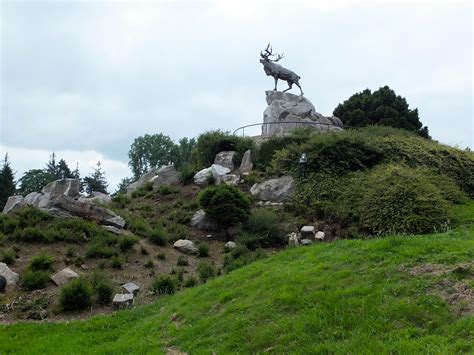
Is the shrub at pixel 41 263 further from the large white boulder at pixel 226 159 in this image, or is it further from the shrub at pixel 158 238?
the large white boulder at pixel 226 159

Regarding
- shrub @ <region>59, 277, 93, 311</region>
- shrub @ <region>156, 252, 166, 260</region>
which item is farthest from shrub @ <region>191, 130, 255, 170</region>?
shrub @ <region>59, 277, 93, 311</region>

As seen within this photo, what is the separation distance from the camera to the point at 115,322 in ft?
30.0

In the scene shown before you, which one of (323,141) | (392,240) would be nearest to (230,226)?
(323,141)

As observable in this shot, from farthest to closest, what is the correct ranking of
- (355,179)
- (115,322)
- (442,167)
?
1. (442,167)
2. (355,179)
3. (115,322)

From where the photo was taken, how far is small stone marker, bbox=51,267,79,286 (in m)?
11.0

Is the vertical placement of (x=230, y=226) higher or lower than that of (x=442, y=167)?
lower

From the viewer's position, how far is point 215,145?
83.3ft

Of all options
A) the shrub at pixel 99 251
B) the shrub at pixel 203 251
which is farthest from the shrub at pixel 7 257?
the shrub at pixel 203 251

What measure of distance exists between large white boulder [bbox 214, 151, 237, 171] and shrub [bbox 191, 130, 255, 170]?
0.49 m

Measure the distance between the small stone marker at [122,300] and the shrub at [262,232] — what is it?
4.63 meters

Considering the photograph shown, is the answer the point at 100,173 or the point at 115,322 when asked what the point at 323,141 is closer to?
the point at 115,322

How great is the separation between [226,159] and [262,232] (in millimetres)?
9686

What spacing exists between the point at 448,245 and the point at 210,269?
230 inches

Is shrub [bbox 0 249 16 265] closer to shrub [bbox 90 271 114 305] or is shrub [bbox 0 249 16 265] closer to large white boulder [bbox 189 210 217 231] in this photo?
shrub [bbox 90 271 114 305]
